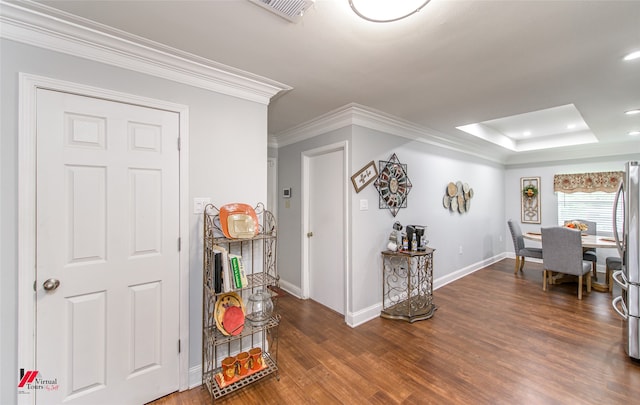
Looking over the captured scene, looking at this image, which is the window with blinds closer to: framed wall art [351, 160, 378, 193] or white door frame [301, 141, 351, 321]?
framed wall art [351, 160, 378, 193]

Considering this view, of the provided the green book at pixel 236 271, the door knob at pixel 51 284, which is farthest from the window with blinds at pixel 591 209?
the door knob at pixel 51 284

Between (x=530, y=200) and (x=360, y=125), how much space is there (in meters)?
5.16

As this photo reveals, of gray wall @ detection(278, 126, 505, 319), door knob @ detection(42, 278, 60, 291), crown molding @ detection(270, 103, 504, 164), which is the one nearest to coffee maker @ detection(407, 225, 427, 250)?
gray wall @ detection(278, 126, 505, 319)

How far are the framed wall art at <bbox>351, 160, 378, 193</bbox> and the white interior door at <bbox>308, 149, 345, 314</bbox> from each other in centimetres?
21

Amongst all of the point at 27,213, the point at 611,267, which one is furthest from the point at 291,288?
the point at 611,267

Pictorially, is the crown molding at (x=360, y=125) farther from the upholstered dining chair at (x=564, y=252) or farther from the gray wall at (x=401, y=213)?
the upholstered dining chair at (x=564, y=252)

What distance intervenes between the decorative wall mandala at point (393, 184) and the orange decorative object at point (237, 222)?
167cm

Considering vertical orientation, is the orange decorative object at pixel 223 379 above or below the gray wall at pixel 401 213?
below

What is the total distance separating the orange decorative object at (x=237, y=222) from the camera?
190cm

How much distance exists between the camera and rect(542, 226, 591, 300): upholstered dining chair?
347 cm

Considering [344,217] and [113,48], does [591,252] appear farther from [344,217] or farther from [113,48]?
[113,48]

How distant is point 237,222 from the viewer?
6.36 ft

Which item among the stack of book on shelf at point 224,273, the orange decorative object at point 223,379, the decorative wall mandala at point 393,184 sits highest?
the decorative wall mandala at point 393,184

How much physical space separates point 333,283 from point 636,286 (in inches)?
109
